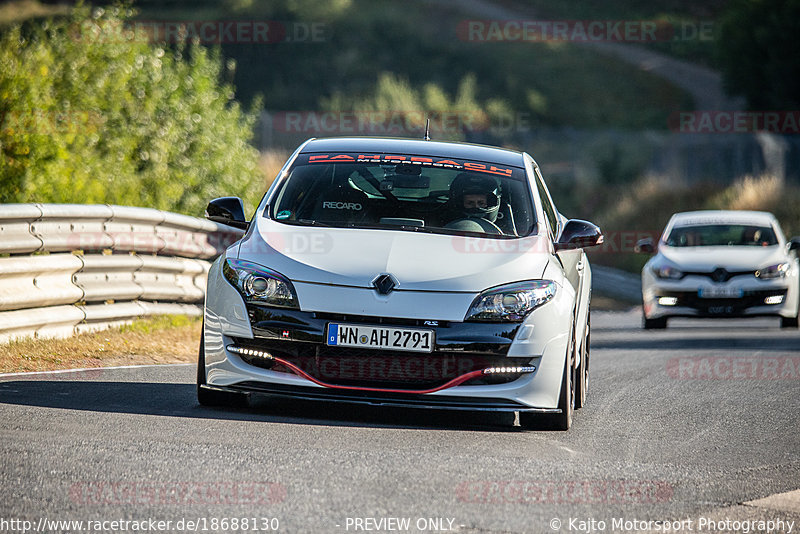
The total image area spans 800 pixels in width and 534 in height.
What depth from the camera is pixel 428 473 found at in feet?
Result: 20.1

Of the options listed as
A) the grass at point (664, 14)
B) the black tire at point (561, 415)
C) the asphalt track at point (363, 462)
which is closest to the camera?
the asphalt track at point (363, 462)

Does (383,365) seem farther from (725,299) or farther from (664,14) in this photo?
(664,14)

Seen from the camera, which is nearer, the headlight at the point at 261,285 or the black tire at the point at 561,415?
the headlight at the point at 261,285

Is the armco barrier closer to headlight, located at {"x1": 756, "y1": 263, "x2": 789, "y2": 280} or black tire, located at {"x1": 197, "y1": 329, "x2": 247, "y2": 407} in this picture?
black tire, located at {"x1": 197, "y1": 329, "x2": 247, "y2": 407}

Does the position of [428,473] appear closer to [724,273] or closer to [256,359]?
[256,359]

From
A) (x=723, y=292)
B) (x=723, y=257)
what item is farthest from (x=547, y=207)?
(x=723, y=257)

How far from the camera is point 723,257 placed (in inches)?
690

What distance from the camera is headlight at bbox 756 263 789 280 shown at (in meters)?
17.3

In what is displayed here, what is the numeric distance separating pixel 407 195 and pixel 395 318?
1.54 m

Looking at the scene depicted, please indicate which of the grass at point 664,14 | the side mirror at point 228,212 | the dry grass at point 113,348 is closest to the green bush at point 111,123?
the dry grass at point 113,348

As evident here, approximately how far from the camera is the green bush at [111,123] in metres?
16.0

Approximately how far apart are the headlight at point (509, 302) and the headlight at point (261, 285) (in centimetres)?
100

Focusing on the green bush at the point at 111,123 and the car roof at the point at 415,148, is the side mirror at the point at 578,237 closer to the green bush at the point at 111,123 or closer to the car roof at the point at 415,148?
the car roof at the point at 415,148

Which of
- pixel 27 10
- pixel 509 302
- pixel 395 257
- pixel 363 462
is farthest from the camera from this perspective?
pixel 27 10
